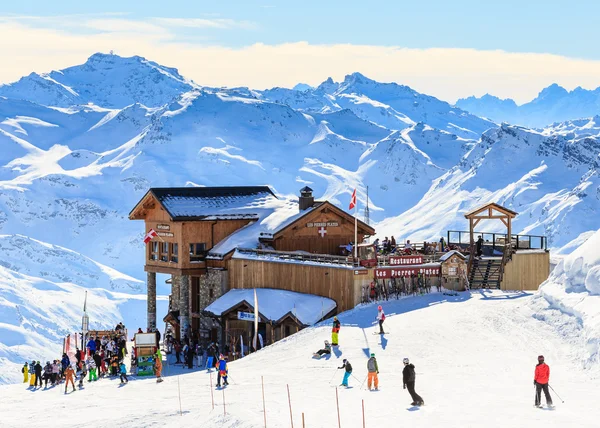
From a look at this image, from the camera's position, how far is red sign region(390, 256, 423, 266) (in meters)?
48.3

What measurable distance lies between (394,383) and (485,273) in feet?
60.8

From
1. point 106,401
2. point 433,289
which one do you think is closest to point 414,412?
point 106,401

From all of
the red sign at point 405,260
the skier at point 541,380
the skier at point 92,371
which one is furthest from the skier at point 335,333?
the skier at point 541,380

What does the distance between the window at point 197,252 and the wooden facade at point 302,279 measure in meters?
2.87

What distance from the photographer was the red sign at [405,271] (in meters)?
48.1

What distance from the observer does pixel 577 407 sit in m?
29.9

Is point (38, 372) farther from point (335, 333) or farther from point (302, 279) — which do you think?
point (335, 333)

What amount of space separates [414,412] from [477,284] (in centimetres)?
2213

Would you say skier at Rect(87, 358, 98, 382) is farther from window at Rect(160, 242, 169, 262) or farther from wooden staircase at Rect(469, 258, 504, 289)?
wooden staircase at Rect(469, 258, 504, 289)

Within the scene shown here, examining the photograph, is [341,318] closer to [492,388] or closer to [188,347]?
[188,347]

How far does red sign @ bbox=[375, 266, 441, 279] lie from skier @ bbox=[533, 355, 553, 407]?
717 inches

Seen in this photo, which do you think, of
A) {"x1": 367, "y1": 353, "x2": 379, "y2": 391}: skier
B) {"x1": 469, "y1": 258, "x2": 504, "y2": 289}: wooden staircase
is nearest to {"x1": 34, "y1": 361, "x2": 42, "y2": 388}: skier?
{"x1": 367, "y1": 353, "x2": 379, "y2": 391}: skier

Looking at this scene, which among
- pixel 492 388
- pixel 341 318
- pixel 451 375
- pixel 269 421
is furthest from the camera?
pixel 341 318

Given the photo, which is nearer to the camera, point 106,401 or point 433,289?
point 106,401
